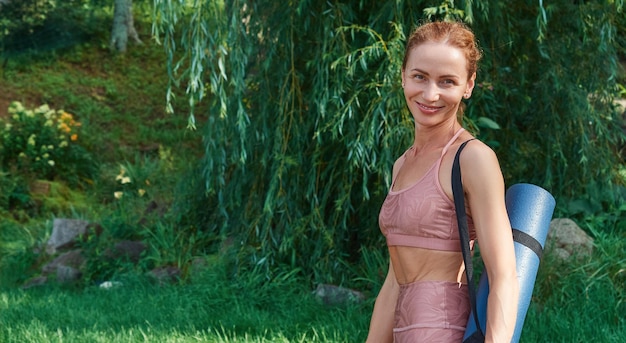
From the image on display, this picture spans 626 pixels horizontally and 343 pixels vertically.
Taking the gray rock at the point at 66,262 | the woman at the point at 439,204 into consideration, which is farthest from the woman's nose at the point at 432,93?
the gray rock at the point at 66,262

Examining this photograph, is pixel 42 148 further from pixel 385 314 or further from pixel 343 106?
pixel 385 314

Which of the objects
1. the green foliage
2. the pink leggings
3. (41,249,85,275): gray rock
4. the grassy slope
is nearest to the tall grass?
the grassy slope

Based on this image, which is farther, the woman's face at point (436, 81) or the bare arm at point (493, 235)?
the woman's face at point (436, 81)

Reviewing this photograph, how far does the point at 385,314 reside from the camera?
2.35 m

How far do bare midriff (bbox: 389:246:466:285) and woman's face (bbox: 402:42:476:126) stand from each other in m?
0.32

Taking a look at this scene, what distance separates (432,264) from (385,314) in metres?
0.27

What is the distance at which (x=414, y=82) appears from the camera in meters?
2.16

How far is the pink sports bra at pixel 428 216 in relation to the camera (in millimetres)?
2100

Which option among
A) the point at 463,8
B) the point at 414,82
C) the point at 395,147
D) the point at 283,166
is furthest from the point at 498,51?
the point at 414,82

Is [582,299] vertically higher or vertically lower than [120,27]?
lower

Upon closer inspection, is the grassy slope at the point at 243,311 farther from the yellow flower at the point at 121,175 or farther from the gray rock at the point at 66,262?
the yellow flower at the point at 121,175

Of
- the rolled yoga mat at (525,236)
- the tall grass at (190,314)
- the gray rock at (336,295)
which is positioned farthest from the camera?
the gray rock at (336,295)

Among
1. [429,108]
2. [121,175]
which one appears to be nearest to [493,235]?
[429,108]

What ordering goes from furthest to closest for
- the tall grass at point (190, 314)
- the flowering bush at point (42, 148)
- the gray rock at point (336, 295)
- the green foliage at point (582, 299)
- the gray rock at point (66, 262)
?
the flowering bush at point (42, 148)
the gray rock at point (66, 262)
the gray rock at point (336, 295)
the tall grass at point (190, 314)
the green foliage at point (582, 299)
